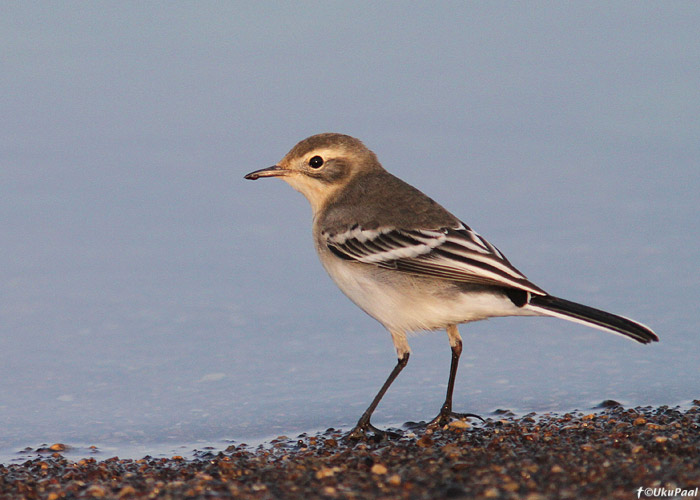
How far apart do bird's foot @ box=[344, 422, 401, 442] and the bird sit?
0.04 ft

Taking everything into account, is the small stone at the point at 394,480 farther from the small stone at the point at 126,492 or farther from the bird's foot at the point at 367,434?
the bird's foot at the point at 367,434

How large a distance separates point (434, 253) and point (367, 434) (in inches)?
70.4

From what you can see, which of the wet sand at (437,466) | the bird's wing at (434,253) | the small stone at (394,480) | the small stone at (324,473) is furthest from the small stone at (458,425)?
the small stone at (394,480)

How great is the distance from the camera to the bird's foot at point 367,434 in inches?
372

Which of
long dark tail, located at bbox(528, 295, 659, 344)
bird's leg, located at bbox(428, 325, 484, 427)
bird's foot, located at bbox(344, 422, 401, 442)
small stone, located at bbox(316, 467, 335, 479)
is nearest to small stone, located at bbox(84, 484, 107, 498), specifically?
small stone, located at bbox(316, 467, 335, 479)

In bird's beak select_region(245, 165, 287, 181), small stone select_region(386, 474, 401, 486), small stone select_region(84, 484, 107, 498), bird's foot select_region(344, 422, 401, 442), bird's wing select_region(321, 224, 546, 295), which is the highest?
bird's beak select_region(245, 165, 287, 181)

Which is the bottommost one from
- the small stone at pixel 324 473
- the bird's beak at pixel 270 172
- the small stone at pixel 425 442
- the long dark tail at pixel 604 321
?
the small stone at pixel 324 473

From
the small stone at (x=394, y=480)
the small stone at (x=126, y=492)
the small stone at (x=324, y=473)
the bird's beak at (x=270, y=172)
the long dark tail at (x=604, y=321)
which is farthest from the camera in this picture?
the bird's beak at (x=270, y=172)

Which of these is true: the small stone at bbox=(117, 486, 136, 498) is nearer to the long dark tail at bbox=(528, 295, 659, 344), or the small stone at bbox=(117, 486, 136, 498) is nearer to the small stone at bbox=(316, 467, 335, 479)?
the small stone at bbox=(316, 467, 335, 479)

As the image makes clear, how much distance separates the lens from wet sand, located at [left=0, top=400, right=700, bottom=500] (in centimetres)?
684

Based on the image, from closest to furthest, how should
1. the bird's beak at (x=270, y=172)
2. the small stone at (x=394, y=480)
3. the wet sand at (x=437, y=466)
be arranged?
the wet sand at (x=437, y=466) < the small stone at (x=394, y=480) < the bird's beak at (x=270, y=172)

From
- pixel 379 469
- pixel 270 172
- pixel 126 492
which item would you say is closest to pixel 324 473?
pixel 379 469

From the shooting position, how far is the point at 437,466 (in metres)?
7.62

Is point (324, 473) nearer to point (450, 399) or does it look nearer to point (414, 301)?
point (414, 301)
